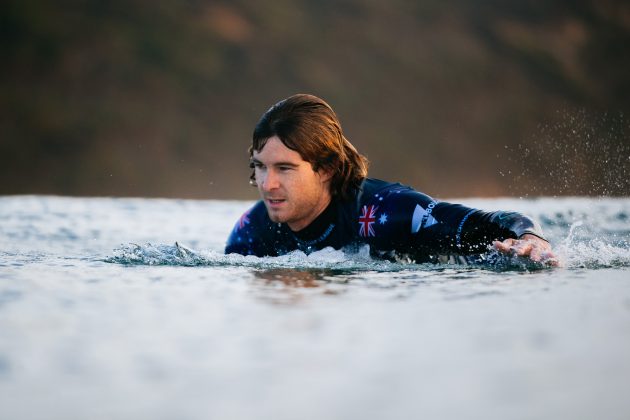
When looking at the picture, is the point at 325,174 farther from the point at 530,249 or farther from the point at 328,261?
the point at 530,249

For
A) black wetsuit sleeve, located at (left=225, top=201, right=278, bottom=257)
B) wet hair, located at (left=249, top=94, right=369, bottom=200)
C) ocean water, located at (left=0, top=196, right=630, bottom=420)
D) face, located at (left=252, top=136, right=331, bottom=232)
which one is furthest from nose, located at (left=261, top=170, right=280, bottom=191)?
ocean water, located at (left=0, top=196, right=630, bottom=420)

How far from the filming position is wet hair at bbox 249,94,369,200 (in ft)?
13.2

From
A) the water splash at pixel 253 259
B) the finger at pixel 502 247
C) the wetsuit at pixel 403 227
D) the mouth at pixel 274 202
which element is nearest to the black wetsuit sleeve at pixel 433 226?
the wetsuit at pixel 403 227

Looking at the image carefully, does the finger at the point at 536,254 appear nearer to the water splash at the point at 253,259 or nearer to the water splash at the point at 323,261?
the water splash at the point at 323,261

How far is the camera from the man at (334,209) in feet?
12.5

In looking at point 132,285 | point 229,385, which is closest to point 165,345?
point 229,385

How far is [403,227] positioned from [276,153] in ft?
2.23

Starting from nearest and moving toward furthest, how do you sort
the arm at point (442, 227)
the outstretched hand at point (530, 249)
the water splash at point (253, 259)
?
the outstretched hand at point (530, 249) → the water splash at point (253, 259) → the arm at point (442, 227)

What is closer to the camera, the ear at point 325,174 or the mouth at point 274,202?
the mouth at point 274,202

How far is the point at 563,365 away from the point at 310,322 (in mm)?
651

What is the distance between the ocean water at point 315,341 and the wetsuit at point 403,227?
0.39m

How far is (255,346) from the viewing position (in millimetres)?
1732

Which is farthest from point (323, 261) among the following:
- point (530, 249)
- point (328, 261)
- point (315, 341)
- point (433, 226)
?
point (315, 341)

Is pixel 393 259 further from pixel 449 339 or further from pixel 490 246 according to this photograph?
pixel 449 339
